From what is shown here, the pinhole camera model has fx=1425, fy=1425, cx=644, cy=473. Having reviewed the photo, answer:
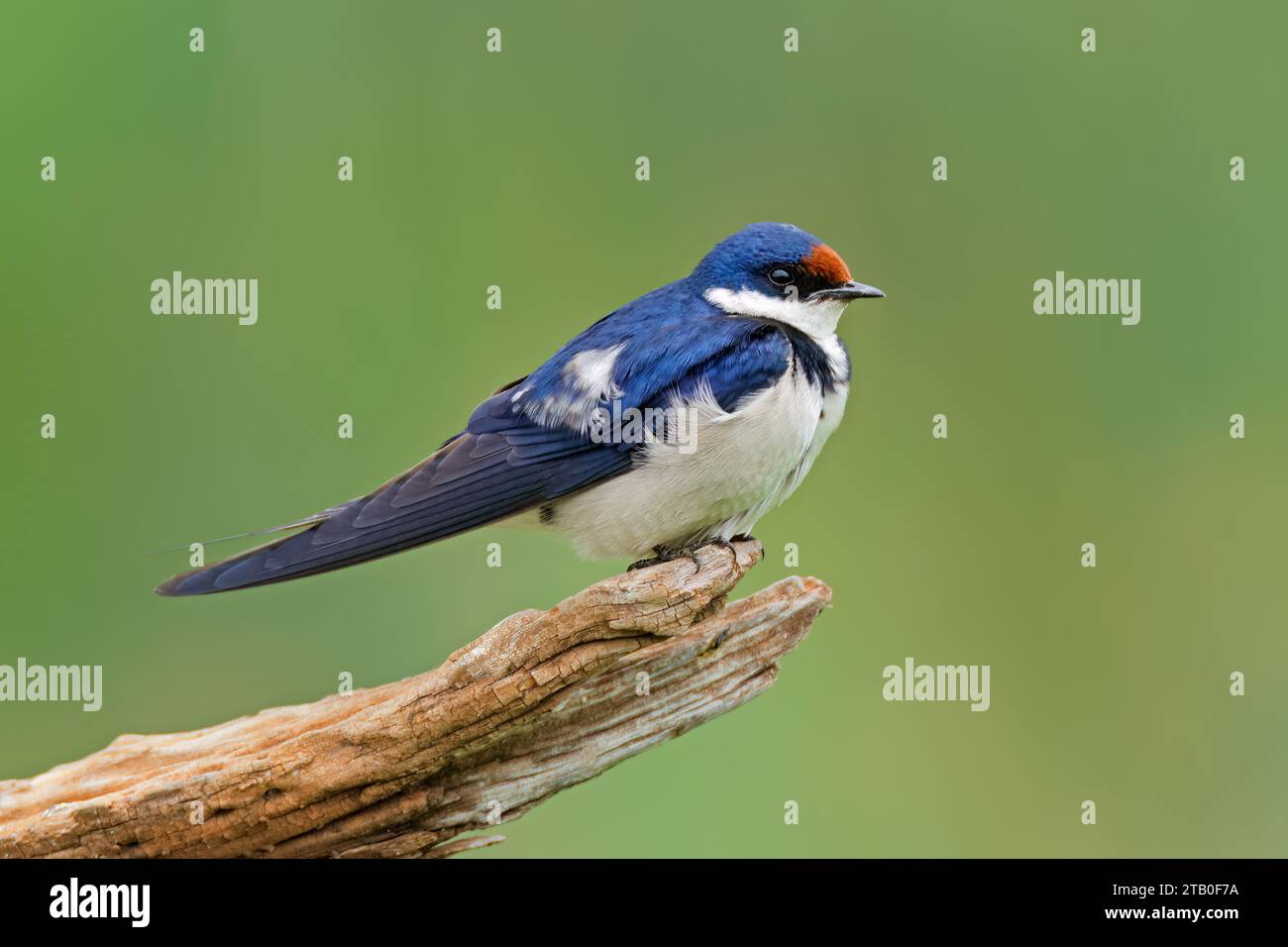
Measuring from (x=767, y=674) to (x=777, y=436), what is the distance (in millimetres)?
383

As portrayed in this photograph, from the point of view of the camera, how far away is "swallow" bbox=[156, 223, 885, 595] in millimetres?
2297

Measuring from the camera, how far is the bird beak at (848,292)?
2438 millimetres

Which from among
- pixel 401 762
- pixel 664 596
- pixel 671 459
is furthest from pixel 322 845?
pixel 671 459

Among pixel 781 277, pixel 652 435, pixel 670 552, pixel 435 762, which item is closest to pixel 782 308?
pixel 781 277

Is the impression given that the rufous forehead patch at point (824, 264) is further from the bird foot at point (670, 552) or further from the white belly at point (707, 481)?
the bird foot at point (670, 552)

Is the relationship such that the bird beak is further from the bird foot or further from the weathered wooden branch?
the weathered wooden branch

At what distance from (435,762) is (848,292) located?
107cm

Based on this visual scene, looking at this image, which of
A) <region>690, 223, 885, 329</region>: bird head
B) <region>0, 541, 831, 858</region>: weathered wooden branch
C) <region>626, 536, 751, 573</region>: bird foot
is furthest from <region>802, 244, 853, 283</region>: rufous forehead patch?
<region>0, 541, 831, 858</region>: weathered wooden branch

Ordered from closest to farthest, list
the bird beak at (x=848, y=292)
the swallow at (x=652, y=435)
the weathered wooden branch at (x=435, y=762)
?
1. the weathered wooden branch at (x=435, y=762)
2. the swallow at (x=652, y=435)
3. the bird beak at (x=848, y=292)

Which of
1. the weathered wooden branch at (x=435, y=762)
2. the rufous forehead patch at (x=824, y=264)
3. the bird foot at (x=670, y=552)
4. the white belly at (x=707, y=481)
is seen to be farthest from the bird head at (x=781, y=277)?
the weathered wooden branch at (x=435, y=762)

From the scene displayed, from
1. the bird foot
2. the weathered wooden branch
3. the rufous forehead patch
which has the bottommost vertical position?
the weathered wooden branch

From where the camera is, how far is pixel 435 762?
198 centimetres

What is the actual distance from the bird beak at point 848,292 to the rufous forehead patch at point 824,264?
0.02 m

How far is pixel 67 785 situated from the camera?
7.13 ft
